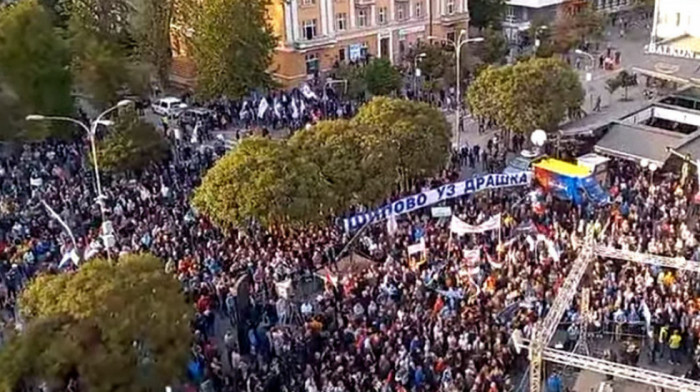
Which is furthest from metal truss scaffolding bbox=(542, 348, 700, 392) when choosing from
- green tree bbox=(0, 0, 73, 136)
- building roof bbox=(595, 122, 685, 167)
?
green tree bbox=(0, 0, 73, 136)

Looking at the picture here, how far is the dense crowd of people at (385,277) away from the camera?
23000 mm

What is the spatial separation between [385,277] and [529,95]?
14753 mm

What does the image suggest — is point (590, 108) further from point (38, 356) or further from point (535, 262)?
point (38, 356)

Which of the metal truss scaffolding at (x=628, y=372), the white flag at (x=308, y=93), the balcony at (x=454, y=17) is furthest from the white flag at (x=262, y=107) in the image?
the metal truss scaffolding at (x=628, y=372)

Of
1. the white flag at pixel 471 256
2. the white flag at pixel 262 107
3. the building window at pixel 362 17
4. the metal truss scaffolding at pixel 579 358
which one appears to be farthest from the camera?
the building window at pixel 362 17

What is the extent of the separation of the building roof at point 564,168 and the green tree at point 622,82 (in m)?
15.8

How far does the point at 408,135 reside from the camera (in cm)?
3300

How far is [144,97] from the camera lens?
1866 inches

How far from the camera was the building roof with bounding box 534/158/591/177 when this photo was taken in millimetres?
33875

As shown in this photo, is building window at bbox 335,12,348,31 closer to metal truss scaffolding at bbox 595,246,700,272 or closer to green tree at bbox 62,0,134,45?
green tree at bbox 62,0,134,45

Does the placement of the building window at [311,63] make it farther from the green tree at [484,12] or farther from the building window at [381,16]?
the green tree at [484,12]

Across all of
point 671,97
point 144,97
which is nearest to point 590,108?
point 671,97

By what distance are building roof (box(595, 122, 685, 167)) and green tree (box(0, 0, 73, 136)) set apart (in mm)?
22306

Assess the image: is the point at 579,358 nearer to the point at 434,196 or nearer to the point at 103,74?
the point at 434,196
